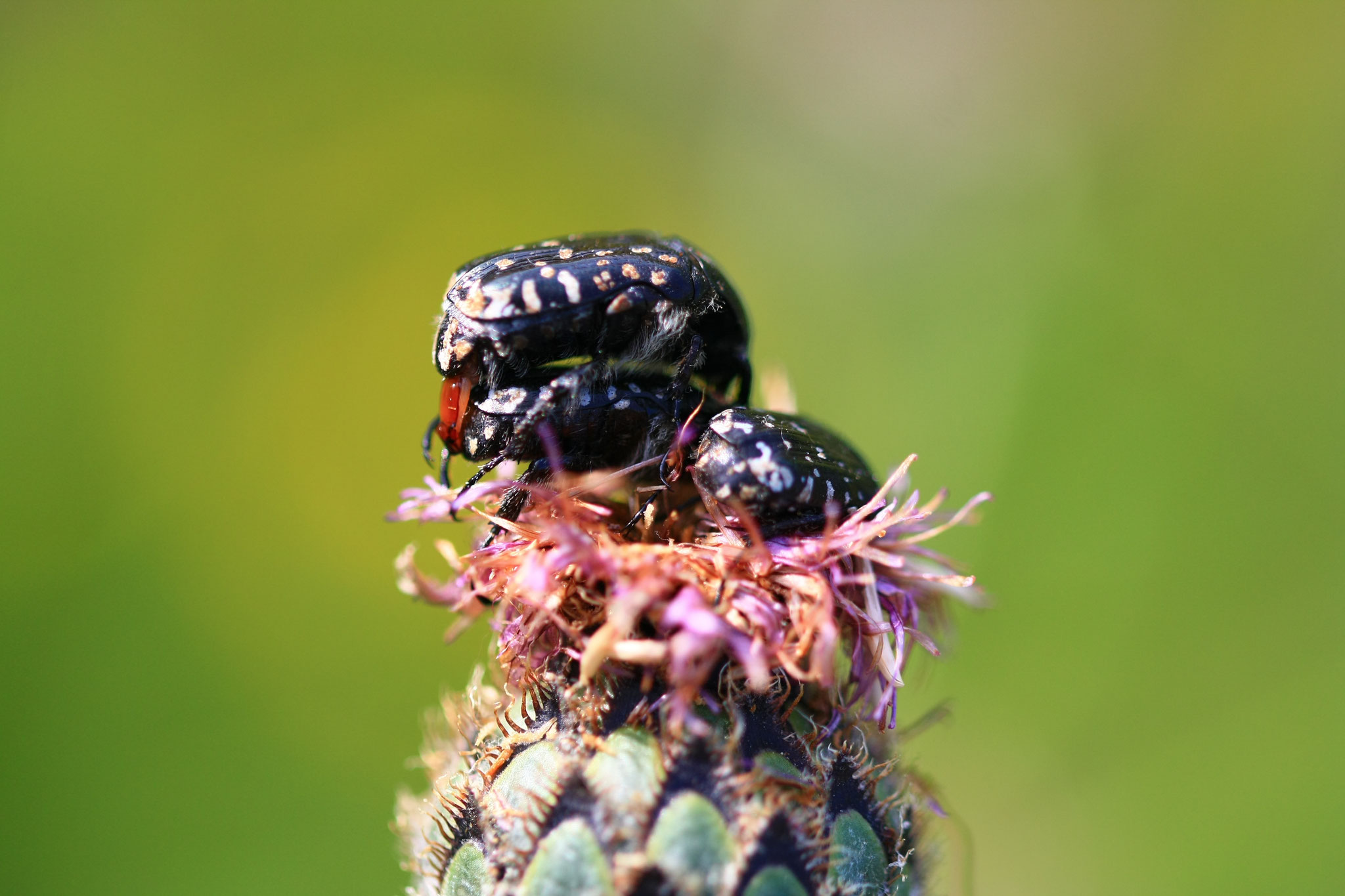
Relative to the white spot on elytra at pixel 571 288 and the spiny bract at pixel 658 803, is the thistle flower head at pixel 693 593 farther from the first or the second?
the white spot on elytra at pixel 571 288

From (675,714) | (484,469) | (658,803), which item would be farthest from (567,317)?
(658,803)

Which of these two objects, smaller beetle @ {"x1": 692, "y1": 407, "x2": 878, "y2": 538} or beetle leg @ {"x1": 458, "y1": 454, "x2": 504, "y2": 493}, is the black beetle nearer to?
beetle leg @ {"x1": 458, "y1": 454, "x2": 504, "y2": 493}

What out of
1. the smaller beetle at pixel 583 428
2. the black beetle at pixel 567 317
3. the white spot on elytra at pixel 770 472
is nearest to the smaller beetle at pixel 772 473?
the white spot on elytra at pixel 770 472

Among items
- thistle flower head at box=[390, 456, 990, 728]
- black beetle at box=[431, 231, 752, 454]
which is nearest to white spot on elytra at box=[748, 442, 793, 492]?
thistle flower head at box=[390, 456, 990, 728]

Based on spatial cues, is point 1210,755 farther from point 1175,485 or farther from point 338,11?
point 338,11

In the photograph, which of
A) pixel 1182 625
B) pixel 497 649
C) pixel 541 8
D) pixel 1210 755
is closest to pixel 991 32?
pixel 541 8
